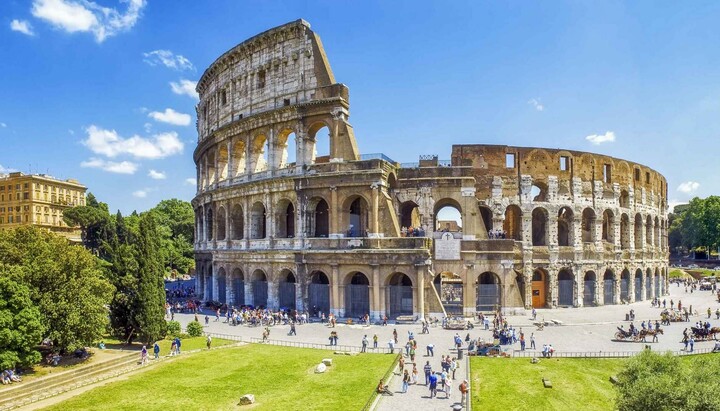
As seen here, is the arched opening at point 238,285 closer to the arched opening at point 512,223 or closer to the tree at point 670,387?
the arched opening at point 512,223

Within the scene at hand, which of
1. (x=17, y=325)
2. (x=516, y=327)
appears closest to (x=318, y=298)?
(x=516, y=327)

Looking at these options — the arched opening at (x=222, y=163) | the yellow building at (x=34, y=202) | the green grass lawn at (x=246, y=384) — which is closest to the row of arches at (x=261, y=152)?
the arched opening at (x=222, y=163)

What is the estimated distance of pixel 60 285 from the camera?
72.8ft

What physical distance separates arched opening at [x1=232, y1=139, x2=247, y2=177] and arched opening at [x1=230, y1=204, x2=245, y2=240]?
298cm

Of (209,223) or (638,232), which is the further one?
(638,232)

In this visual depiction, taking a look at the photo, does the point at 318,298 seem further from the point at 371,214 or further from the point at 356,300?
the point at 371,214

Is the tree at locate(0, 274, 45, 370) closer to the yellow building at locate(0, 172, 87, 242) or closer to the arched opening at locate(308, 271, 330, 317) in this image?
the arched opening at locate(308, 271, 330, 317)

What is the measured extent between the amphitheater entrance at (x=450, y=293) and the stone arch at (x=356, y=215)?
709cm

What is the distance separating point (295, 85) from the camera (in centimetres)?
3728

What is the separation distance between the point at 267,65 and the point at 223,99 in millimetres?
7505

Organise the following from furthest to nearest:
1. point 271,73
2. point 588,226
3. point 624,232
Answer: point 624,232, point 588,226, point 271,73

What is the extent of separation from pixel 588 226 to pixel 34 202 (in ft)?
270

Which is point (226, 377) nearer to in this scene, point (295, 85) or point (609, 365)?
point (609, 365)

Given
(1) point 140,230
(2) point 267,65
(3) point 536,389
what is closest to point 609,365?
(3) point 536,389
